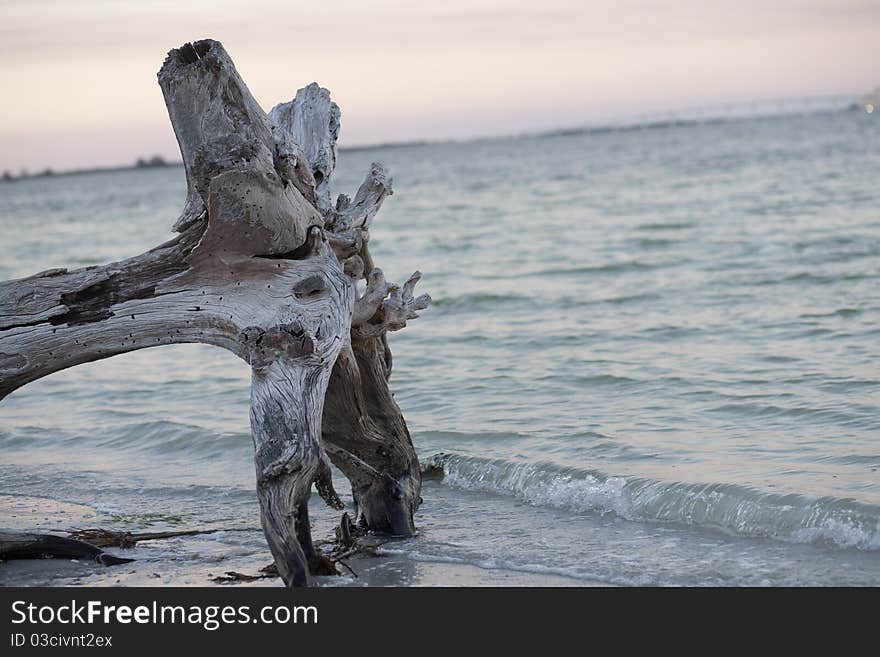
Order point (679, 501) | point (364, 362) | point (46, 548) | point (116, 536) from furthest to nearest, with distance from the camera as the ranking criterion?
point (679, 501) < point (116, 536) < point (364, 362) < point (46, 548)

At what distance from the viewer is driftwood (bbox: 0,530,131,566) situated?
18.1 ft

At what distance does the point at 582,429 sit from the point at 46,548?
12.5 feet

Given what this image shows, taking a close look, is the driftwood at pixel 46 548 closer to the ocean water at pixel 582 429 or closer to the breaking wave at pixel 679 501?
the ocean water at pixel 582 429

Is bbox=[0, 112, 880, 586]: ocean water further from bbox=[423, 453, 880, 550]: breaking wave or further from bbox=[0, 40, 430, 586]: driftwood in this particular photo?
bbox=[0, 40, 430, 586]: driftwood

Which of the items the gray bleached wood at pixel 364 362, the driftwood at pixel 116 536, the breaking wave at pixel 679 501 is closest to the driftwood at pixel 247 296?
the gray bleached wood at pixel 364 362

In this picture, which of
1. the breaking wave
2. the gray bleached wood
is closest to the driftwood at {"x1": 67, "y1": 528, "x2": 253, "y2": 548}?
the gray bleached wood

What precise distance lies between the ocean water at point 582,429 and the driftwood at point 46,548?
0.29 feet

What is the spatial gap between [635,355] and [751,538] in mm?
4794

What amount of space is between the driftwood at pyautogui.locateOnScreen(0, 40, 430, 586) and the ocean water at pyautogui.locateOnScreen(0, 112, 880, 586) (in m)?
0.91

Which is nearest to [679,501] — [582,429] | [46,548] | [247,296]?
[582,429]

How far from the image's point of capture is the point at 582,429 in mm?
7922

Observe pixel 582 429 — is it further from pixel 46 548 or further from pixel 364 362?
pixel 46 548
